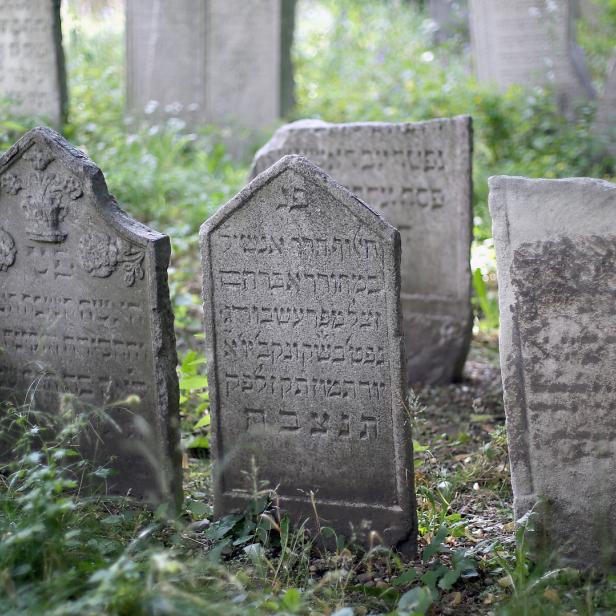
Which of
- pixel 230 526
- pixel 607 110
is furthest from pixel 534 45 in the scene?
pixel 230 526

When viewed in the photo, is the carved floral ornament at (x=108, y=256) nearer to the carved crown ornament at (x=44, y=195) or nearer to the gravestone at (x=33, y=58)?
the carved crown ornament at (x=44, y=195)

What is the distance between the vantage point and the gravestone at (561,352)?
3180 mm

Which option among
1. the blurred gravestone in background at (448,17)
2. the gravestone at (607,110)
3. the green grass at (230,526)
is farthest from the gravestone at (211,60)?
the blurred gravestone in background at (448,17)

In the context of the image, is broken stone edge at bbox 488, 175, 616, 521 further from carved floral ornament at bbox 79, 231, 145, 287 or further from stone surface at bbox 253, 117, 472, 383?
stone surface at bbox 253, 117, 472, 383

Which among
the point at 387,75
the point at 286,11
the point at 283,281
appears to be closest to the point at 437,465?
the point at 283,281

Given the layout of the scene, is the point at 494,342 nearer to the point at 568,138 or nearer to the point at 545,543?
the point at 545,543

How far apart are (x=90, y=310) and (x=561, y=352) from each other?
1.78 metres

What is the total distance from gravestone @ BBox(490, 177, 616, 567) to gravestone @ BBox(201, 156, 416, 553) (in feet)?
1.28

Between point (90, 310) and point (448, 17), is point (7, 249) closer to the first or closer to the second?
point (90, 310)

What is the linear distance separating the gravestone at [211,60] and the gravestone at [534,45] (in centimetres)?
243

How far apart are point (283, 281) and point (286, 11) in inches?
269

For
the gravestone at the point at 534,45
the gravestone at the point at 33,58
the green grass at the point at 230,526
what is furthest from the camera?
the gravestone at the point at 534,45

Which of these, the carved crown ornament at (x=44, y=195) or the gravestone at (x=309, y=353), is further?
the carved crown ornament at (x=44, y=195)

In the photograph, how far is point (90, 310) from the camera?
150 inches
